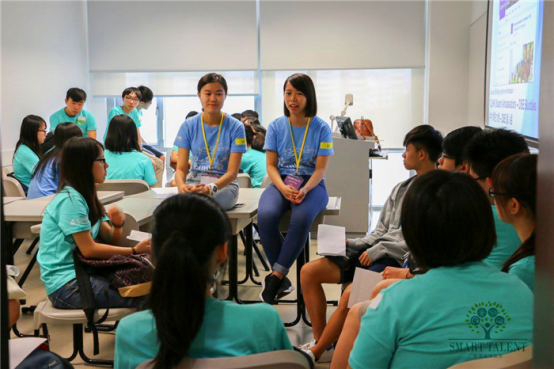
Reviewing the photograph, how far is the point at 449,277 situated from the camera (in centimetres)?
113

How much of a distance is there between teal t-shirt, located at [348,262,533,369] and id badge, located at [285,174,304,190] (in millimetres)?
2237

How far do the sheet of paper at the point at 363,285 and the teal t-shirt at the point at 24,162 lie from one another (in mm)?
3734

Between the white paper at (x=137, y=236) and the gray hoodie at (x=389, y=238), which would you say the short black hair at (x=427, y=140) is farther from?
the white paper at (x=137, y=236)

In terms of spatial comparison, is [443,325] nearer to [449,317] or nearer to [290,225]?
[449,317]

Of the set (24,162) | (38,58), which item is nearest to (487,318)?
(24,162)

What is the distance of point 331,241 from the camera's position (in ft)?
8.61

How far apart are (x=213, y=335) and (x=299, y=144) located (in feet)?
7.93

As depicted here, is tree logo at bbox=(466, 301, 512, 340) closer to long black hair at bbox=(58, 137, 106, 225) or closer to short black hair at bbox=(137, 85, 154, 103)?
long black hair at bbox=(58, 137, 106, 225)

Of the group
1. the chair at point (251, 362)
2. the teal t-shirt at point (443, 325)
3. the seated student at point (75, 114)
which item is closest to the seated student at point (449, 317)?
the teal t-shirt at point (443, 325)

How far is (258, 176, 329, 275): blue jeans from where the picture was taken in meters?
3.15

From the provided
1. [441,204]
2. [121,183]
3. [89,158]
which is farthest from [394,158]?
[441,204]

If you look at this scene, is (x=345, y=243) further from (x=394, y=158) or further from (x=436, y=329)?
(x=394, y=158)

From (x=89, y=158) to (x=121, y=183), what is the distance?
1.67 m

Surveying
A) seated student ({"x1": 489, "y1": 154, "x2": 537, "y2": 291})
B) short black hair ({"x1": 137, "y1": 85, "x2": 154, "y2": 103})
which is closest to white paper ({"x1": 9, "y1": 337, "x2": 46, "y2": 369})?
seated student ({"x1": 489, "y1": 154, "x2": 537, "y2": 291})
